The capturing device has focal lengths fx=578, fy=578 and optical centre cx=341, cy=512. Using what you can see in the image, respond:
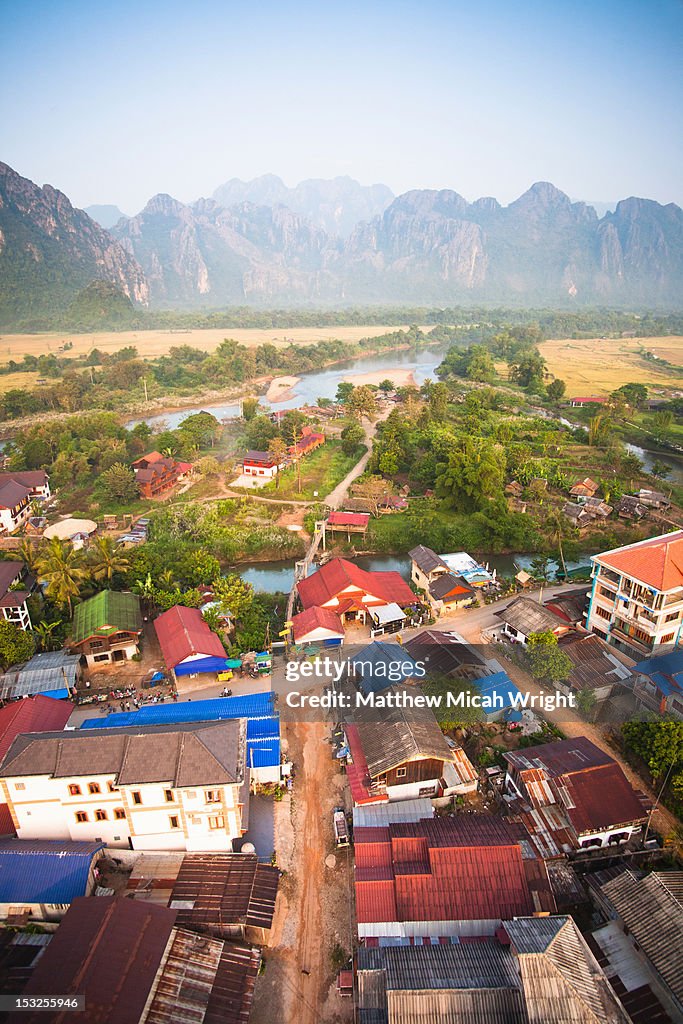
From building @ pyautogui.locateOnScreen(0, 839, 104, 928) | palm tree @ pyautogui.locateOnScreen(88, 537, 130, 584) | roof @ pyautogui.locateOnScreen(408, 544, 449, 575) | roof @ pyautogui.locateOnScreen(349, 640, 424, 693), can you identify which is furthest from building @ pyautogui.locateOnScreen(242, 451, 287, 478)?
building @ pyautogui.locateOnScreen(0, 839, 104, 928)

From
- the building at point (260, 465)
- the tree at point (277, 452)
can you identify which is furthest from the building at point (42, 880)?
the building at point (260, 465)

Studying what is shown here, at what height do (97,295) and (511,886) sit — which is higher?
(97,295)

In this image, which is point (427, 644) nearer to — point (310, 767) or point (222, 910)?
point (310, 767)

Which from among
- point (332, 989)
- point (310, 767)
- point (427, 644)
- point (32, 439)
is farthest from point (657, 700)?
point (32, 439)

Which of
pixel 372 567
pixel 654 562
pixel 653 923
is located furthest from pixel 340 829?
pixel 372 567

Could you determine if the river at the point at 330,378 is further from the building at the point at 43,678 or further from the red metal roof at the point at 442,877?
the red metal roof at the point at 442,877

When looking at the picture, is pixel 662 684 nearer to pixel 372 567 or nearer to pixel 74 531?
pixel 372 567
